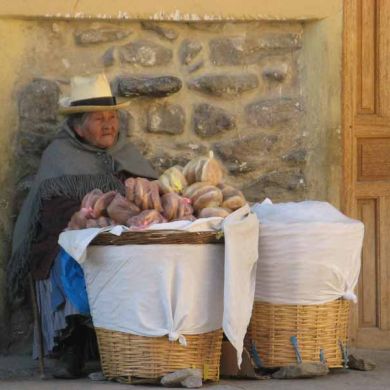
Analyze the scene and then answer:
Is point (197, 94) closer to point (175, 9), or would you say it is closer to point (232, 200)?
point (175, 9)

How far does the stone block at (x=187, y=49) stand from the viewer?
6.17 meters

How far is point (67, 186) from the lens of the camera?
18.9 feet

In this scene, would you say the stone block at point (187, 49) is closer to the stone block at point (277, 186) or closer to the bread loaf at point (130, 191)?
the stone block at point (277, 186)

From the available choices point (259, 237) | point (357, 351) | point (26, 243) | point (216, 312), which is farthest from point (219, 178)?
point (357, 351)

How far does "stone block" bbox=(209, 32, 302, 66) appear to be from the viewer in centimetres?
621

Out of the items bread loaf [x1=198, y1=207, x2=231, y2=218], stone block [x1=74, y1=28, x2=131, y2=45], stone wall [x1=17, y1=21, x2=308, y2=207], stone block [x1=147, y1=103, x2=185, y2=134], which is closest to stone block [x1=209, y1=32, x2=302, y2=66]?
stone wall [x1=17, y1=21, x2=308, y2=207]

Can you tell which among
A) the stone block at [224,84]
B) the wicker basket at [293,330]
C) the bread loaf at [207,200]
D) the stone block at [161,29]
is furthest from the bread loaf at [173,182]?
the stone block at [161,29]

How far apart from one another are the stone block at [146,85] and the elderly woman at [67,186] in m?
0.18

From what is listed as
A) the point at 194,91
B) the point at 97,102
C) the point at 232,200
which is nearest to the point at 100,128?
Result: the point at 97,102

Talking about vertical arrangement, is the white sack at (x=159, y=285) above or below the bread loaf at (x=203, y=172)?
below

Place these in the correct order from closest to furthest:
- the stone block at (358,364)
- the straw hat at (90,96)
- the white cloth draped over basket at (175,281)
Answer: the white cloth draped over basket at (175,281)
the stone block at (358,364)
the straw hat at (90,96)

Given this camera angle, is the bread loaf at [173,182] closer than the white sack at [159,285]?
No

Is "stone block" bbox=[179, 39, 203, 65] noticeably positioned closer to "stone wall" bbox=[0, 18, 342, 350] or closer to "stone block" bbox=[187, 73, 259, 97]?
"stone wall" bbox=[0, 18, 342, 350]

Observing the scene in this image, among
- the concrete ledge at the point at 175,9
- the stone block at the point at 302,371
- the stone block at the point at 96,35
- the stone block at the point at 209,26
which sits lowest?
the stone block at the point at 302,371
